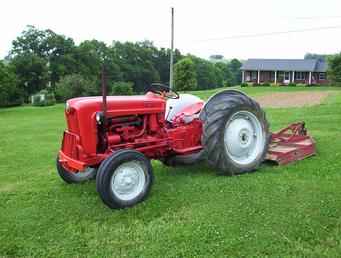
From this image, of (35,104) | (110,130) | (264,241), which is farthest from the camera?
(35,104)

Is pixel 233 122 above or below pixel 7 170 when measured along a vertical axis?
above

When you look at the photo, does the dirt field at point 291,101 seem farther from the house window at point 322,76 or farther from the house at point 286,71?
the house window at point 322,76

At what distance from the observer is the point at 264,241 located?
10.9 ft

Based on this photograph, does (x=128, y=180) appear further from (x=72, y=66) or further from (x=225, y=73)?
(x=225, y=73)

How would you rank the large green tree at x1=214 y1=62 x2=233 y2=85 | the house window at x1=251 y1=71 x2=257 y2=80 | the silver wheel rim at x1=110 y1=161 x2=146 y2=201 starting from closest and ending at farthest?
the silver wheel rim at x1=110 y1=161 x2=146 y2=201, the house window at x1=251 y1=71 x2=257 y2=80, the large green tree at x1=214 y1=62 x2=233 y2=85

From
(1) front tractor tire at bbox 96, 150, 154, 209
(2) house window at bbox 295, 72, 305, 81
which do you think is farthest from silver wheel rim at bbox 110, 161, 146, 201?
(2) house window at bbox 295, 72, 305, 81

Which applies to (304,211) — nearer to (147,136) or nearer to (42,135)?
(147,136)

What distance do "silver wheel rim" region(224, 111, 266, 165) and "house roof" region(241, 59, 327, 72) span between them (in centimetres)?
5272

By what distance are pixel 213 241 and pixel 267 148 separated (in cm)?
252

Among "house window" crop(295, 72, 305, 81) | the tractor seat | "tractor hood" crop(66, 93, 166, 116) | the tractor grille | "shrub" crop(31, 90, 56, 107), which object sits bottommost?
"shrub" crop(31, 90, 56, 107)

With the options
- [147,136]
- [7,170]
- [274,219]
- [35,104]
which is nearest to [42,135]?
[7,170]

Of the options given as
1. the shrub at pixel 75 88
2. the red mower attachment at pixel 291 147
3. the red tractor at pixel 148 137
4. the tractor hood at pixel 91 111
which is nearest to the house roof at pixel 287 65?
the shrub at pixel 75 88

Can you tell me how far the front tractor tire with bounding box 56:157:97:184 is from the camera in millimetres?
5172

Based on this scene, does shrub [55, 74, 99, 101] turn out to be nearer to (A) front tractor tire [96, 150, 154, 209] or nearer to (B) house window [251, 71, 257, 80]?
(B) house window [251, 71, 257, 80]
